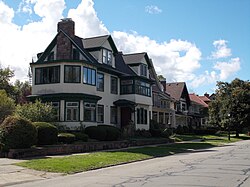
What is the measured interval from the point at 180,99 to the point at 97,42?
37221 mm

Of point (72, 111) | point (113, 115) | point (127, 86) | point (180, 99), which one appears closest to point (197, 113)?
point (180, 99)

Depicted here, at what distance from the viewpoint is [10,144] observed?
21.8 m

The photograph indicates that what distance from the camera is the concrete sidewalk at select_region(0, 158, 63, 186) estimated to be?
14297mm

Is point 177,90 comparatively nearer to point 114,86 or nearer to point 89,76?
point 114,86

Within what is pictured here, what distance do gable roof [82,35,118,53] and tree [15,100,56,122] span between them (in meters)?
10.5

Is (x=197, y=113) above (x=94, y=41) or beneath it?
beneath

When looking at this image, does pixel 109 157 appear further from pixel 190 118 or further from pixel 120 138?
pixel 190 118

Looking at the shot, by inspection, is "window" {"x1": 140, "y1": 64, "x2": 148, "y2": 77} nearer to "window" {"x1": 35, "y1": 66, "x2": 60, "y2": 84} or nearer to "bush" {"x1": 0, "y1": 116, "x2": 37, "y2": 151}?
"window" {"x1": 35, "y1": 66, "x2": 60, "y2": 84}

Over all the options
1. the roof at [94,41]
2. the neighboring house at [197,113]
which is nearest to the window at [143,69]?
the roof at [94,41]

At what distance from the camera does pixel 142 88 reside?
4472 centimetres

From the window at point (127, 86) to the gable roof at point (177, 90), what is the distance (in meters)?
31.4

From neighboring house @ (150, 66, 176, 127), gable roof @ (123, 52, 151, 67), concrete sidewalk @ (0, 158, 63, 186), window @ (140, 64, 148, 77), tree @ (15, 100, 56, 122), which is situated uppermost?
gable roof @ (123, 52, 151, 67)

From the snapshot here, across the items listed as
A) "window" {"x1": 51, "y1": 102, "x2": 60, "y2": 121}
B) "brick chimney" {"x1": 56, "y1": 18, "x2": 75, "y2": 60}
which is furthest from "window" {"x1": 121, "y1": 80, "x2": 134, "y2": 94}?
"window" {"x1": 51, "y1": 102, "x2": 60, "y2": 121}

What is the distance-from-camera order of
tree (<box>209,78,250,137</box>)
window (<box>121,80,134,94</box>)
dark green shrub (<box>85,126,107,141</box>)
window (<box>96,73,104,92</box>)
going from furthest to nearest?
tree (<box>209,78,250,137</box>)
window (<box>121,80,134,94</box>)
window (<box>96,73,104,92</box>)
dark green shrub (<box>85,126,107,141</box>)
